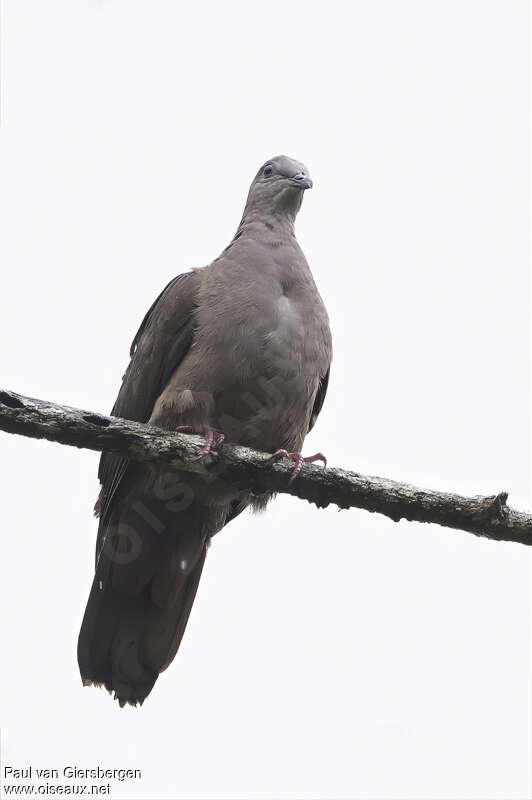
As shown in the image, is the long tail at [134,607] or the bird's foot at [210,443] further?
the long tail at [134,607]

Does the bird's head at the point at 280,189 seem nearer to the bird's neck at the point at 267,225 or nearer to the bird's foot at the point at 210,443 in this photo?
the bird's neck at the point at 267,225

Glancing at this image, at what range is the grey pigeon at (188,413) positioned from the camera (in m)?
4.78

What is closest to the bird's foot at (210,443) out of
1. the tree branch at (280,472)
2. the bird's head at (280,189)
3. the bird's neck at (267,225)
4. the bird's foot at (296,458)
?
the tree branch at (280,472)

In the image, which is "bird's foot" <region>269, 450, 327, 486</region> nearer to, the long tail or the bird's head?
the long tail

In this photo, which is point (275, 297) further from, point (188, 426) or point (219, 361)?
point (188, 426)

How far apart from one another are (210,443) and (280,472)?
0.35 meters

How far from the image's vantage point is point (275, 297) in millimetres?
4977

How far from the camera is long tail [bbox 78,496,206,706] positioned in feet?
17.0

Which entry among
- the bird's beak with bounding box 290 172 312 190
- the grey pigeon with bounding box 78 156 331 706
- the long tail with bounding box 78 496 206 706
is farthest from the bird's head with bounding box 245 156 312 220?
the long tail with bounding box 78 496 206 706

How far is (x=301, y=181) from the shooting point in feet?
19.4

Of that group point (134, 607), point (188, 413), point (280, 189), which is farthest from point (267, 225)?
point (134, 607)

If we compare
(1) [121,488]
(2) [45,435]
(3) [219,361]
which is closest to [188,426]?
(3) [219,361]

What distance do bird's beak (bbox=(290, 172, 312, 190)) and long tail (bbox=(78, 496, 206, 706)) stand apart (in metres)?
2.25

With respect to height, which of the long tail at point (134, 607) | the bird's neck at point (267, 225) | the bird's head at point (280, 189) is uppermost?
the bird's head at point (280, 189)
